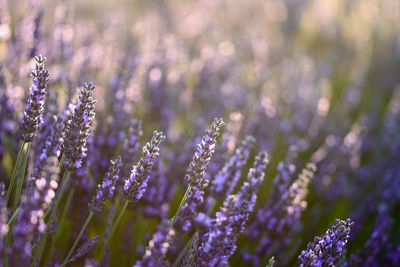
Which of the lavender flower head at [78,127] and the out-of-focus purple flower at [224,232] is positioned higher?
the lavender flower head at [78,127]

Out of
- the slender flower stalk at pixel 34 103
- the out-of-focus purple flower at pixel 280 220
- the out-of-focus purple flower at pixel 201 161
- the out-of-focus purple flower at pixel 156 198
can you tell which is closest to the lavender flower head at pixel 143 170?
the out-of-focus purple flower at pixel 201 161

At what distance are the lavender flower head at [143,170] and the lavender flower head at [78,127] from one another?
0.66 ft

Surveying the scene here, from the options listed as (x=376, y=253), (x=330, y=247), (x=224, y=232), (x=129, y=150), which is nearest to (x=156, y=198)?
(x=129, y=150)

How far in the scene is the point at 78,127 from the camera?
1238mm

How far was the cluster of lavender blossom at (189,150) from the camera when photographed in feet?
4.15

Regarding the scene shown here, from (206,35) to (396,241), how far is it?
3086 millimetres

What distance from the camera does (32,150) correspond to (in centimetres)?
183

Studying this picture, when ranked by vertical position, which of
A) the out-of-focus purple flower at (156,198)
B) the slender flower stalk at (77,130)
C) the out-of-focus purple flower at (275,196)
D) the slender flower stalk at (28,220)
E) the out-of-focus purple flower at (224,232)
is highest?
the out-of-focus purple flower at (275,196)

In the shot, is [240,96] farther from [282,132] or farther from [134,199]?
[134,199]

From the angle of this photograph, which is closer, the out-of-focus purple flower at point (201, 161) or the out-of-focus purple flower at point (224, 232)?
the out-of-focus purple flower at point (224, 232)

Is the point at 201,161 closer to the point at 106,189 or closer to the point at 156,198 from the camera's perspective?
the point at 106,189

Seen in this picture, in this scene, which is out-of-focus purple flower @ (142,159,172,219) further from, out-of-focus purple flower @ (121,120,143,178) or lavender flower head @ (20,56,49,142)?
lavender flower head @ (20,56,49,142)

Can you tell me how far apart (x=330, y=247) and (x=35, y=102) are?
3.69 feet

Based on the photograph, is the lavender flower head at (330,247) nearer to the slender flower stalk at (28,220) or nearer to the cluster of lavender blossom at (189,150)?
the cluster of lavender blossom at (189,150)
